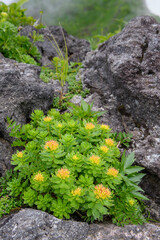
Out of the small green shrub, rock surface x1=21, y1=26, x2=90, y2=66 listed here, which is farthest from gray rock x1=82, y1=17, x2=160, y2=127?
the small green shrub

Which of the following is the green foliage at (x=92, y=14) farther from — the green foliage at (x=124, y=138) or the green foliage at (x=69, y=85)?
the green foliage at (x=124, y=138)

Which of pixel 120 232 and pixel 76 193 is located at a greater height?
pixel 76 193

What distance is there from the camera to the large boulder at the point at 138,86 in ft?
9.75

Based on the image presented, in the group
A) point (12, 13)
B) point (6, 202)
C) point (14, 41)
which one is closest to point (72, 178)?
point (6, 202)

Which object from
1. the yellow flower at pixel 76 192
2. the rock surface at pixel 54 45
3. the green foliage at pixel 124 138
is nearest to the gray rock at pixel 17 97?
the yellow flower at pixel 76 192

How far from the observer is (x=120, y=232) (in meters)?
2.03

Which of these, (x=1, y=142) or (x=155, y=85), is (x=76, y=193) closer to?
(x=1, y=142)

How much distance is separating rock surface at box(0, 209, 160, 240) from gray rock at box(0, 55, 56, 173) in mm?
910

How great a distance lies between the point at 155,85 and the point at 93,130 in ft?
4.84

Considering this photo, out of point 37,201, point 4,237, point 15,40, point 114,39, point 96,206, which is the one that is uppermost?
point 114,39

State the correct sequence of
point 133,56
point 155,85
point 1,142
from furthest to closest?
point 133,56
point 155,85
point 1,142

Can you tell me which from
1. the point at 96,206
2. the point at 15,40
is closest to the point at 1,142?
the point at 96,206

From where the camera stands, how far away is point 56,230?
6.30ft

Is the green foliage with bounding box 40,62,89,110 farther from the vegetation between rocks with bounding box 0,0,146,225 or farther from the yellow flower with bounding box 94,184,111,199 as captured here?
the yellow flower with bounding box 94,184,111,199
